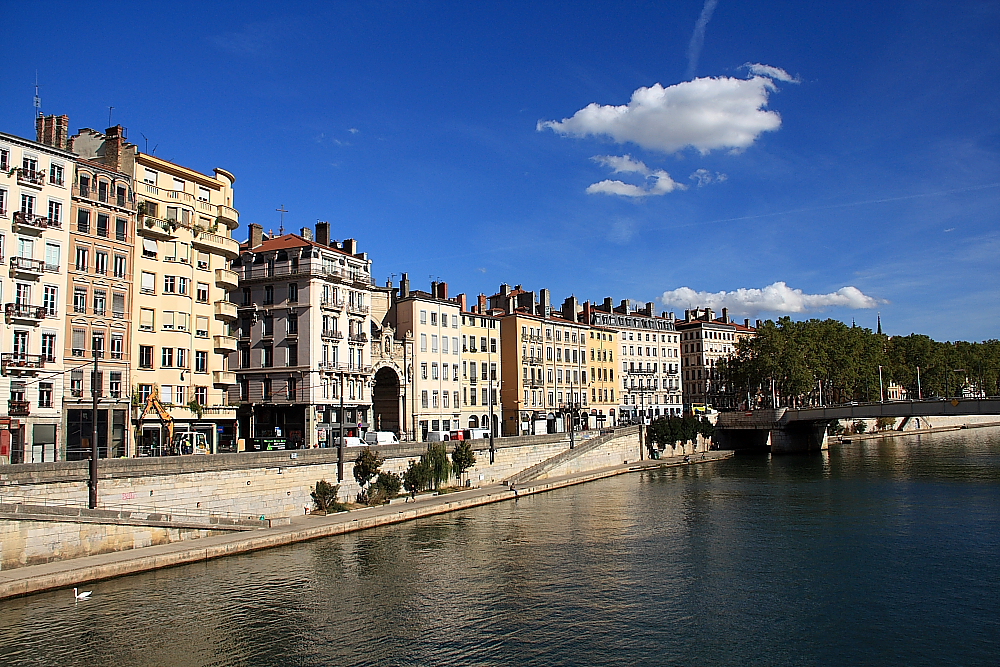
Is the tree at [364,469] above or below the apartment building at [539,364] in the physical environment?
below

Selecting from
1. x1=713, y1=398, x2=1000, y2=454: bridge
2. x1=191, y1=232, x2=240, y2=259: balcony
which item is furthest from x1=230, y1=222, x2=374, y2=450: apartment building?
x1=713, y1=398, x2=1000, y2=454: bridge

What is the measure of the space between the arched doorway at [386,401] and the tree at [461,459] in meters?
19.5

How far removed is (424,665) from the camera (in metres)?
23.9

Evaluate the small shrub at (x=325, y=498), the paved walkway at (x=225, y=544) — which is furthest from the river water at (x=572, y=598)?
the small shrub at (x=325, y=498)

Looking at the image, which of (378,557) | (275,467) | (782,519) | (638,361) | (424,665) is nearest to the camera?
(424,665)

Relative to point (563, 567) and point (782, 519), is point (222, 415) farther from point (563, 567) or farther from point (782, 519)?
point (782, 519)

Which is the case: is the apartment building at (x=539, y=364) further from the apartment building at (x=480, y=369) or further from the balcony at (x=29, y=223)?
the balcony at (x=29, y=223)

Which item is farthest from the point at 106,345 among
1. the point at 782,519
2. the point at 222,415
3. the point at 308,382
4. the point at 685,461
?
the point at 685,461

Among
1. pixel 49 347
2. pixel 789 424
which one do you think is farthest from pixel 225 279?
pixel 789 424

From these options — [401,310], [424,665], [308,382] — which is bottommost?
[424,665]

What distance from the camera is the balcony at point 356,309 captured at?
68875mm

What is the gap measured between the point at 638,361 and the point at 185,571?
9569 cm

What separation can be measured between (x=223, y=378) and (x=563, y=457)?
2984 cm

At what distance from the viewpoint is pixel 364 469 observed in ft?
162
